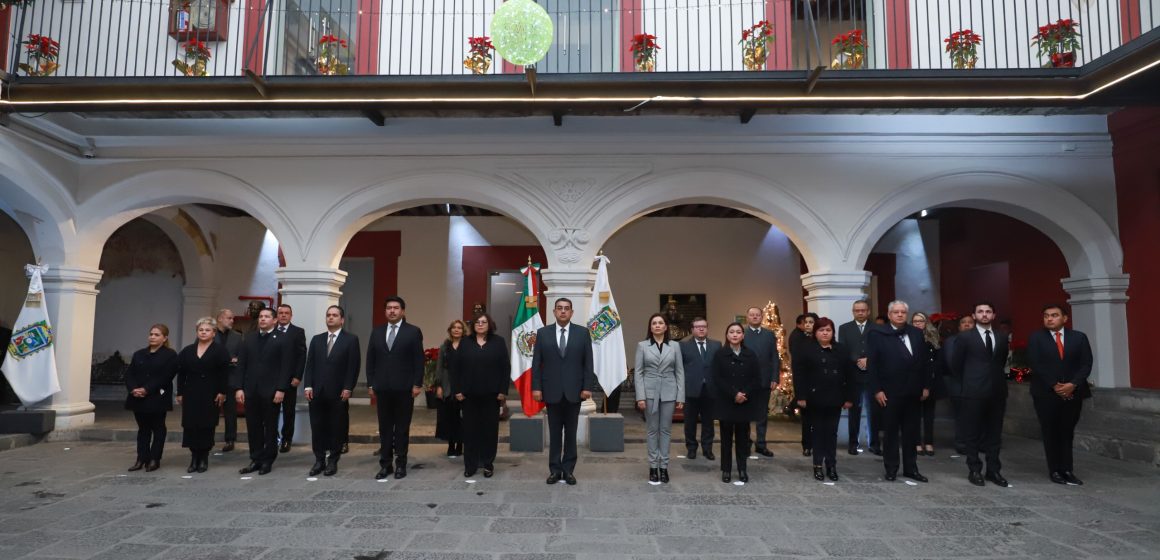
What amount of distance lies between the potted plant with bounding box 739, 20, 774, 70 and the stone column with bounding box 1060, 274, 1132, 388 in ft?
14.4

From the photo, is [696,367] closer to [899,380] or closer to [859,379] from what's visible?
[859,379]

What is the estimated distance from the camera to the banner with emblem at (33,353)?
687 cm

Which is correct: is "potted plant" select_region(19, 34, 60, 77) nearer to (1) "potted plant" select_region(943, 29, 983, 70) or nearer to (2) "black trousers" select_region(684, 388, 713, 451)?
(2) "black trousers" select_region(684, 388, 713, 451)

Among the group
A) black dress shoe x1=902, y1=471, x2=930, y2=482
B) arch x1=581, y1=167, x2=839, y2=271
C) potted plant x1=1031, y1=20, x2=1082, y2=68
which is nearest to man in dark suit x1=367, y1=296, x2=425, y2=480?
arch x1=581, y1=167, x2=839, y2=271

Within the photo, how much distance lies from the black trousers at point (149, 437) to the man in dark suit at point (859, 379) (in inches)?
250

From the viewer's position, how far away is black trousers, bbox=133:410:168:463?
561 centimetres

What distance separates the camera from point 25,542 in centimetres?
371

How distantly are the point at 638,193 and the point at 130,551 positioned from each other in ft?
17.6

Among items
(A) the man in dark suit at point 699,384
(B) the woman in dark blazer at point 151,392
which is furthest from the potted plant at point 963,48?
(B) the woman in dark blazer at point 151,392

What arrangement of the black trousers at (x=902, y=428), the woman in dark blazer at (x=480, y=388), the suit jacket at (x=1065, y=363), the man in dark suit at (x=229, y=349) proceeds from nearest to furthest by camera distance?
1. the suit jacket at (x=1065, y=363)
2. the black trousers at (x=902, y=428)
3. the woman in dark blazer at (x=480, y=388)
4. the man in dark suit at (x=229, y=349)

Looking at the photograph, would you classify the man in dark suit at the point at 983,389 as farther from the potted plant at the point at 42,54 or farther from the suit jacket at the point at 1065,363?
the potted plant at the point at 42,54

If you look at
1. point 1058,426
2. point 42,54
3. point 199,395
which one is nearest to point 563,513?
point 199,395

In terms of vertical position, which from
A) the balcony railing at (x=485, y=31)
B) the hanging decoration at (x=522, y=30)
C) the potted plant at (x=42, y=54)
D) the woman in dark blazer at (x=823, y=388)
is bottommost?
the woman in dark blazer at (x=823, y=388)

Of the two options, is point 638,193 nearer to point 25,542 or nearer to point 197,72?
point 197,72
